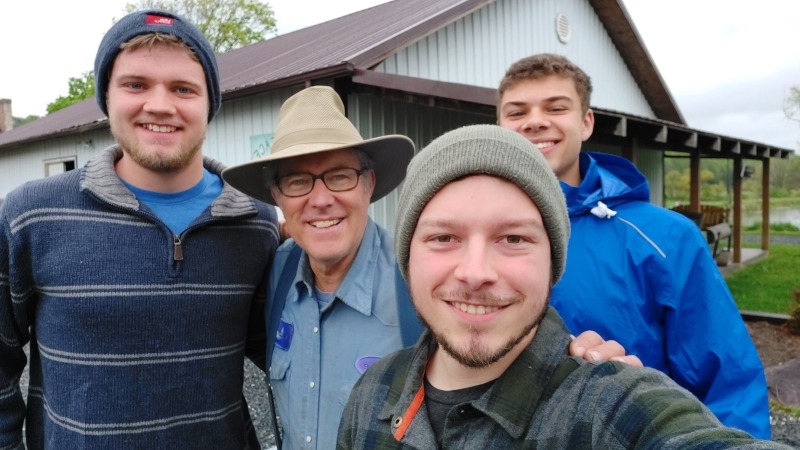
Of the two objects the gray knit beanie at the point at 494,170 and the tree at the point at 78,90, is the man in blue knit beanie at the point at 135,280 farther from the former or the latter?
the tree at the point at 78,90

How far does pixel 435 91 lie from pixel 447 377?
190 inches

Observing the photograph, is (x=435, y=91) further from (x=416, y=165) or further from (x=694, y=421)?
(x=694, y=421)

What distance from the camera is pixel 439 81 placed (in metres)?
5.87

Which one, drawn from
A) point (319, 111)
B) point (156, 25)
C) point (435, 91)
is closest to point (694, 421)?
point (319, 111)

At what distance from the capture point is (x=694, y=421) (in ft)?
3.38

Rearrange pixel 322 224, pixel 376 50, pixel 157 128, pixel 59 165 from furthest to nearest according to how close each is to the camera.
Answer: pixel 59 165 < pixel 376 50 < pixel 157 128 < pixel 322 224

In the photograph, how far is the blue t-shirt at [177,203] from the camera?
85.1 inches

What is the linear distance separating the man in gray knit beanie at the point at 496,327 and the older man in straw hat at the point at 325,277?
51 centimetres

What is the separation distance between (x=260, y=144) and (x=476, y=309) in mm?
7068

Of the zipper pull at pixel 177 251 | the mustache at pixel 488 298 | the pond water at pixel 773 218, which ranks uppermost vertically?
the zipper pull at pixel 177 251

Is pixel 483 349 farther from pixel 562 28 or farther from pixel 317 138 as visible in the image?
pixel 562 28

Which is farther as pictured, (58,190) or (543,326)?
(58,190)

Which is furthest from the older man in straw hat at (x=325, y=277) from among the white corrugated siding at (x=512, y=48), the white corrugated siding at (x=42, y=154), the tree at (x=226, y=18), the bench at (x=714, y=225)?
the tree at (x=226, y=18)

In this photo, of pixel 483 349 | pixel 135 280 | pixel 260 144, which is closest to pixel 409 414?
pixel 483 349
